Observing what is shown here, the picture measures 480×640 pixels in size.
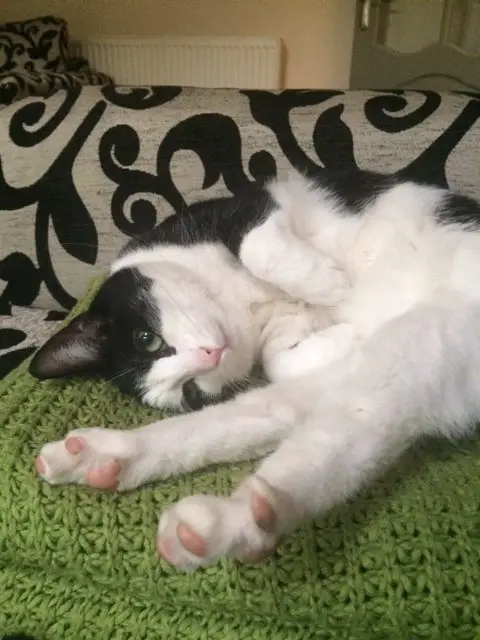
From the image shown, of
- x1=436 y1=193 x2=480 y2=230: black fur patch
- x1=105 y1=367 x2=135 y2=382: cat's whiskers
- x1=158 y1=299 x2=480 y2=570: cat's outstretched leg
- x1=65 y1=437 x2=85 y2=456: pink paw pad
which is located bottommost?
x1=105 y1=367 x2=135 y2=382: cat's whiskers

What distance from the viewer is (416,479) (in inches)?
32.4

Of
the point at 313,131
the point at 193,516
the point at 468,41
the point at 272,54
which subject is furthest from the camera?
the point at 272,54

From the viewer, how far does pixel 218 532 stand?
0.60 metres

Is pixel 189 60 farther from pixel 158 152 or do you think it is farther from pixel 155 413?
pixel 155 413

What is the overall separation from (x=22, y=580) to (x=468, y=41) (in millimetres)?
2874

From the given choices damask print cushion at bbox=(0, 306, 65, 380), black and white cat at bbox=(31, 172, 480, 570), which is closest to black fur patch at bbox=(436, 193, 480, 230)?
black and white cat at bbox=(31, 172, 480, 570)

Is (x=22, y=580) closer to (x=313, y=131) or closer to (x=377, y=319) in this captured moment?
(x=377, y=319)

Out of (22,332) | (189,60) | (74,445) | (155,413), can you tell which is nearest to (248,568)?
(74,445)

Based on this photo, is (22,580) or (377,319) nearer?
(22,580)

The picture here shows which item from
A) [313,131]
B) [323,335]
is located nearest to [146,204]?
[313,131]

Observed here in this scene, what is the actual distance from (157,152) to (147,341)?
0.66 metres

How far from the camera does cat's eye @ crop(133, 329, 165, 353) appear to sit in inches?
40.2

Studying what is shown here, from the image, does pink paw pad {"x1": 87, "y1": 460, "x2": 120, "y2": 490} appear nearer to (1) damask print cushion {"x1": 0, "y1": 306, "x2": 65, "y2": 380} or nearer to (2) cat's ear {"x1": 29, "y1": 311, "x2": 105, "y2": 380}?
(2) cat's ear {"x1": 29, "y1": 311, "x2": 105, "y2": 380}

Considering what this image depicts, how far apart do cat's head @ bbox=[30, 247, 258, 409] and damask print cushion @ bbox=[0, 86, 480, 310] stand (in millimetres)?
477
